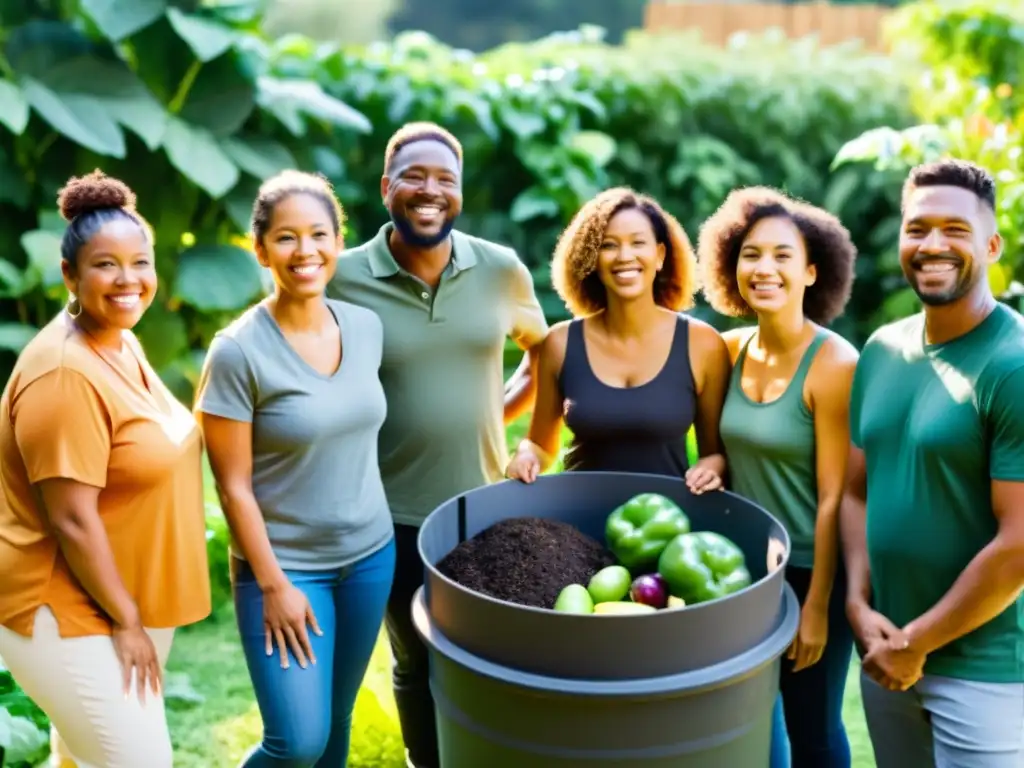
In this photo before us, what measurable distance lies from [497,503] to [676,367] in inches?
21.5

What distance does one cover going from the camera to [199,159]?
589cm

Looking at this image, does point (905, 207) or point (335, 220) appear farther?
point (335, 220)

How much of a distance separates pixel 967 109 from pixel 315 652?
487cm

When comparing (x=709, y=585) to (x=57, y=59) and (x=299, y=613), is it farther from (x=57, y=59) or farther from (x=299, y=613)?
(x=57, y=59)

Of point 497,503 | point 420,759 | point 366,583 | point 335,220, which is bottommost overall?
point 420,759

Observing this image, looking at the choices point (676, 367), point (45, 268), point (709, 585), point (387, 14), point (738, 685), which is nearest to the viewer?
point (738, 685)

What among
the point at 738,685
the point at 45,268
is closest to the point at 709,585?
the point at 738,685

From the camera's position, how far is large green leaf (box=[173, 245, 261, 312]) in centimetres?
587

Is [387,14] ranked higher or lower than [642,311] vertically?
higher

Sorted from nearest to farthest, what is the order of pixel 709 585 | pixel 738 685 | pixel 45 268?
pixel 738 685 < pixel 709 585 < pixel 45 268

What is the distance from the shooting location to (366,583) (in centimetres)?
260

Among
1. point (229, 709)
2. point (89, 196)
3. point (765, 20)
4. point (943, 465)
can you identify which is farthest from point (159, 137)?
point (765, 20)

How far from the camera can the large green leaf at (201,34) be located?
19.0 ft

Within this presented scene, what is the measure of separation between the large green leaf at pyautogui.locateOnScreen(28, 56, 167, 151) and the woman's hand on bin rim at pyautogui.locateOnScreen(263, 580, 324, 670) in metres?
3.87
